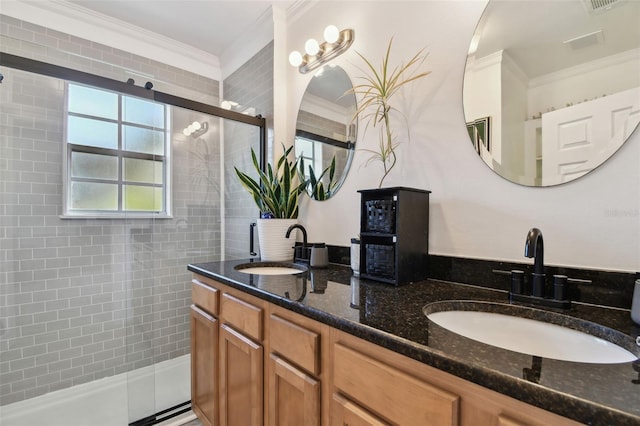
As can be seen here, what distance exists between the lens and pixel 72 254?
7.16 ft

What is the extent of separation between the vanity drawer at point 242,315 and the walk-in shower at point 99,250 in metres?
1.07

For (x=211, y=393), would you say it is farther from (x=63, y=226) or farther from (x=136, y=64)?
(x=136, y=64)

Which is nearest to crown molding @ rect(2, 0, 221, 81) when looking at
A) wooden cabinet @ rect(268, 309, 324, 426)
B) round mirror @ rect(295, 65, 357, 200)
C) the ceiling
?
the ceiling

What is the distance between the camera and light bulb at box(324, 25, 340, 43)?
179cm

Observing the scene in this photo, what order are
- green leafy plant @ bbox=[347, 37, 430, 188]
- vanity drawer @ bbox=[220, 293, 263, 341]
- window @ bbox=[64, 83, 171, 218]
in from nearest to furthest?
vanity drawer @ bbox=[220, 293, 263, 341], green leafy plant @ bbox=[347, 37, 430, 188], window @ bbox=[64, 83, 171, 218]

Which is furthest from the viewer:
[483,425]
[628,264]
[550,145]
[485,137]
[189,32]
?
[189,32]

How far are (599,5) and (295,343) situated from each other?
1462 millimetres

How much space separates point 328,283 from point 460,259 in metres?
0.55

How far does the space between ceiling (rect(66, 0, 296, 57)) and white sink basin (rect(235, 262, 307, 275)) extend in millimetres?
1815

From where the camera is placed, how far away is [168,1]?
7.07ft

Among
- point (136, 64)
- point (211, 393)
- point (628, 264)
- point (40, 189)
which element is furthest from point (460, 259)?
point (136, 64)

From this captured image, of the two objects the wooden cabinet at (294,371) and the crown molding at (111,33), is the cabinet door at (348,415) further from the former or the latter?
the crown molding at (111,33)

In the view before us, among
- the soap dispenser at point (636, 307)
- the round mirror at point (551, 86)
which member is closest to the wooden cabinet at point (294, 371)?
the soap dispenser at point (636, 307)

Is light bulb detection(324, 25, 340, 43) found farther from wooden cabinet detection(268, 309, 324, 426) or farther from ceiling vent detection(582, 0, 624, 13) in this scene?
wooden cabinet detection(268, 309, 324, 426)
